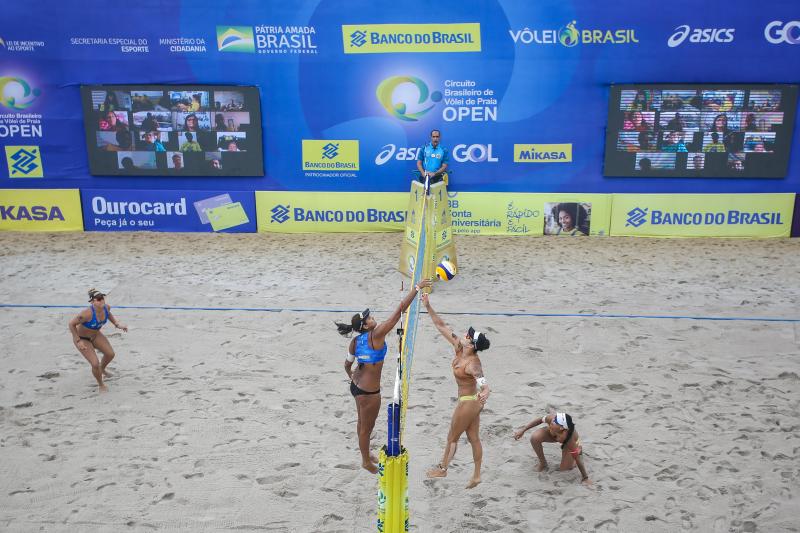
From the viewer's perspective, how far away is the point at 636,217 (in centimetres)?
1614

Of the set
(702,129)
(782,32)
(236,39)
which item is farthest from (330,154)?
(782,32)

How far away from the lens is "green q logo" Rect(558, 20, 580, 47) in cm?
1520

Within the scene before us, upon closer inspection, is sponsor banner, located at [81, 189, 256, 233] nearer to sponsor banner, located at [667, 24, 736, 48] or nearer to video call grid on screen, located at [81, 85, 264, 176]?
video call grid on screen, located at [81, 85, 264, 176]

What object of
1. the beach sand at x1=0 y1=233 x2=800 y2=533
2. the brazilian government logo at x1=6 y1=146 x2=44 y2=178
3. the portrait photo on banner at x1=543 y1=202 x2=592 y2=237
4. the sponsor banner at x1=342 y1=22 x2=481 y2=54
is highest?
the sponsor banner at x1=342 y1=22 x2=481 y2=54

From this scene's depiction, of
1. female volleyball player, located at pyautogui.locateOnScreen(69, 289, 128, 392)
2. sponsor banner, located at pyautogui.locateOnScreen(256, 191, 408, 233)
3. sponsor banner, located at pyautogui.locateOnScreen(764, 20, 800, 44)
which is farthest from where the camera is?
sponsor banner, located at pyautogui.locateOnScreen(256, 191, 408, 233)

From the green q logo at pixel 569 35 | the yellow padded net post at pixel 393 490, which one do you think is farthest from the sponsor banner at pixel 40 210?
the yellow padded net post at pixel 393 490

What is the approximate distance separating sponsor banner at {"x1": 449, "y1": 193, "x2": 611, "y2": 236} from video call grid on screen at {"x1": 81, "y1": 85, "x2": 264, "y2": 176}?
4920mm

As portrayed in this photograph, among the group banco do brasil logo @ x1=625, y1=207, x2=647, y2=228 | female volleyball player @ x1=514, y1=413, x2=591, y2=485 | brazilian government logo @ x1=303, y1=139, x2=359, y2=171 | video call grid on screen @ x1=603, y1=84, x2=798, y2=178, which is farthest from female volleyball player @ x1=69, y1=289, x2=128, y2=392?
banco do brasil logo @ x1=625, y1=207, x2=647, y2=228

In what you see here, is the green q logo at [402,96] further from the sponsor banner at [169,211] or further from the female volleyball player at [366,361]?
the female volleyball player at [366,361]

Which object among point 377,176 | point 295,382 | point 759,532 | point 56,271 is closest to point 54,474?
point 295,382

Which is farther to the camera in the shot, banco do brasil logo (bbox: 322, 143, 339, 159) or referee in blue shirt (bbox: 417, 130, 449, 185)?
banco do brasil logo (bbox: 322, 143, 339, 159)

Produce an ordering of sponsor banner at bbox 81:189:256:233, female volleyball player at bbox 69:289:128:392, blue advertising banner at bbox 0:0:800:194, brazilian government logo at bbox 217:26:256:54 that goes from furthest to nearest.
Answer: sponsor banner at bbox 81:189:256:233
brazilian government logo at bbox 217:26:256:54
blue advertising banner at bbox 0:0:800:194
female volleyball player at bbox 69:289:128:392

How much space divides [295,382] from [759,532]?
549cm

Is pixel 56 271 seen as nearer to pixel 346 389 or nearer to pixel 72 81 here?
pixel 72 81
